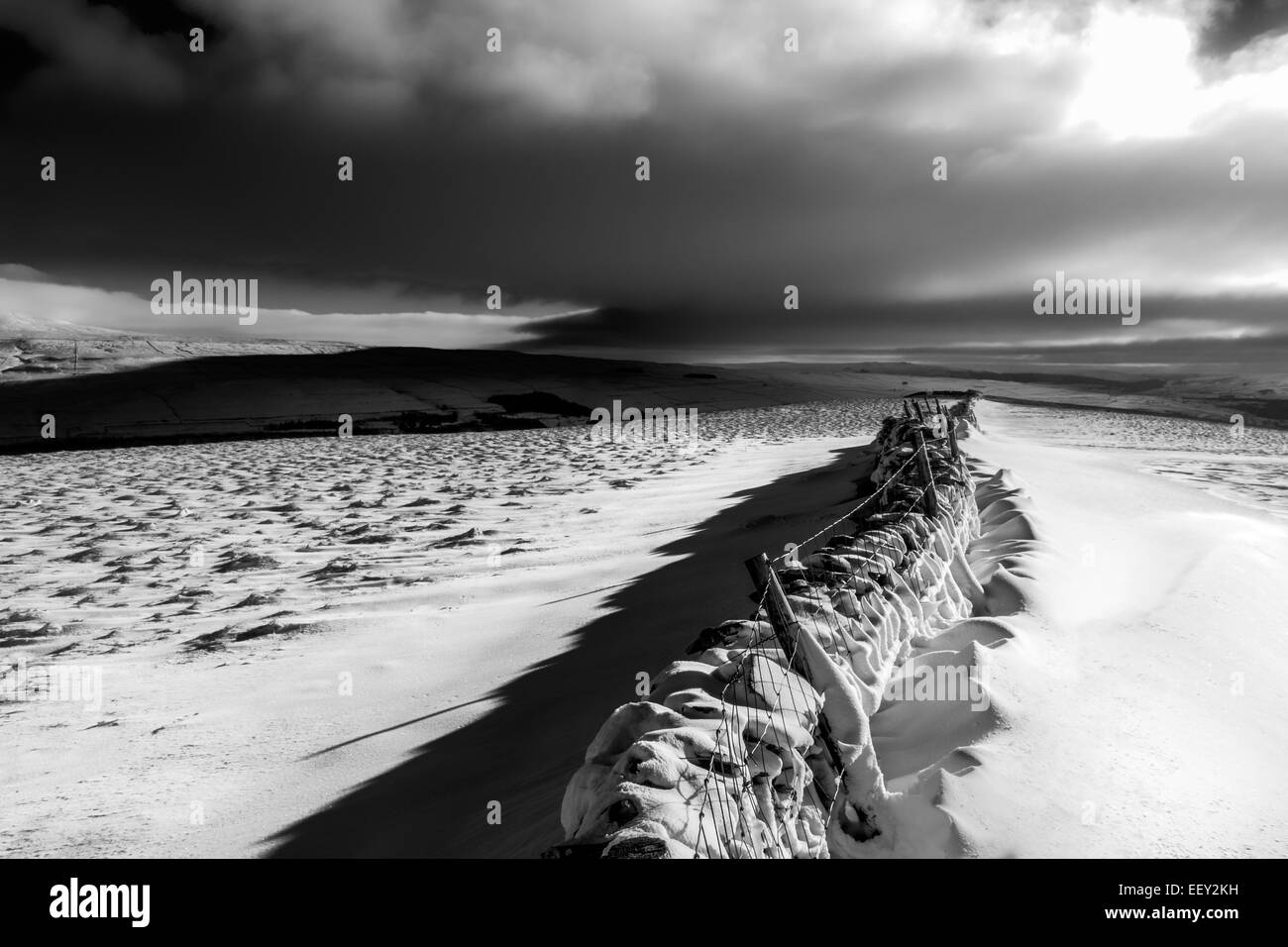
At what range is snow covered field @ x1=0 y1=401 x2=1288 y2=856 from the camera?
3412mm

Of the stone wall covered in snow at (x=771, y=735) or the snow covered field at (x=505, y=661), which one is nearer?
the stone wall covered in snow at (x=771, y=735)

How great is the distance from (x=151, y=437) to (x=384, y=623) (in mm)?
19040

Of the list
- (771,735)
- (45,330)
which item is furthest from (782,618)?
(45,330)

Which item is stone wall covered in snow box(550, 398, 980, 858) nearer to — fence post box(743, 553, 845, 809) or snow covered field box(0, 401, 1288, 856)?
fence post box(743, 553, 845, 809)

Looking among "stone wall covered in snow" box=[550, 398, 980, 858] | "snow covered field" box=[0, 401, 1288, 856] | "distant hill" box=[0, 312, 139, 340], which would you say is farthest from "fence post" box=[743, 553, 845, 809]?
"distant hill" box=[0, 312, 139, 340]

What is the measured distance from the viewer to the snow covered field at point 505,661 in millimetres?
3412

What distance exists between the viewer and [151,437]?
69.2ft

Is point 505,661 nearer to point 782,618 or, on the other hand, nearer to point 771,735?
point 782,618

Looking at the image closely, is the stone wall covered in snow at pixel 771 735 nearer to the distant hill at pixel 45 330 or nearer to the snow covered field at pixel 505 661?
the snow covered field at pixel 505 661

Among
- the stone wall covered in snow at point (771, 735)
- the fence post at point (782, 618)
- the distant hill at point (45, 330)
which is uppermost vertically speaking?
the distant hill at point (45, 330)

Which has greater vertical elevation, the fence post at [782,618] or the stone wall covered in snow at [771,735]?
the fence post at [782,618]

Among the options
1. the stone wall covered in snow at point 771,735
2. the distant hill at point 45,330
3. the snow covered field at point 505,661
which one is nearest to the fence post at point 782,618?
the stone wall covered in snow at point 771,735
